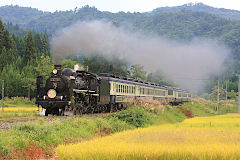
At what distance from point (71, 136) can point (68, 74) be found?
10.2m

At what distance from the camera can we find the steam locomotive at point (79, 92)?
2280cm

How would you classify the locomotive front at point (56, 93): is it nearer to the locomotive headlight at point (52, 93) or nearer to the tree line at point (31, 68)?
the locomotive headlight at point (52, 93)

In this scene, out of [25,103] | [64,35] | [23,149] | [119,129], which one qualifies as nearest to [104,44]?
[64,35]

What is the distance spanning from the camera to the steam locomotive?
22.8 m

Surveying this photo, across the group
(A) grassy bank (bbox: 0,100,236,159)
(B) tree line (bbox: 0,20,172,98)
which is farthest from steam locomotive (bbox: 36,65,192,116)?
(B) tree line (bbox: 0,20,172,98)

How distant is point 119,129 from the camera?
768 inches

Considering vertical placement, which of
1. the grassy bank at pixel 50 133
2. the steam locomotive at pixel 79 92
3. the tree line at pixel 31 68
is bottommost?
the grassy bank at pixel 50 133

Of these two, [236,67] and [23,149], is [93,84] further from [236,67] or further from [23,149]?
[236,67]

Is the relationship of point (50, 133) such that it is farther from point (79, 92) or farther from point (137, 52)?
point (137, 52)

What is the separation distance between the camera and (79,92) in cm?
2441

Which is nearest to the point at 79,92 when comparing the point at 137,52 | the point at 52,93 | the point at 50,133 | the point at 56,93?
the point at 56,93

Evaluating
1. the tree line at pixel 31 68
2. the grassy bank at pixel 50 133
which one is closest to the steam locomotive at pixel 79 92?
the grassy bank at pixel 50 133

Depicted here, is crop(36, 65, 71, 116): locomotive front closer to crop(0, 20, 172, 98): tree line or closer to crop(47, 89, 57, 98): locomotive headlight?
crop(47, 89, 57, 98): locomotive headlight

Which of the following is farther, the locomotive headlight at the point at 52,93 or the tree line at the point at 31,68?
the tree line at the point at 31,68
